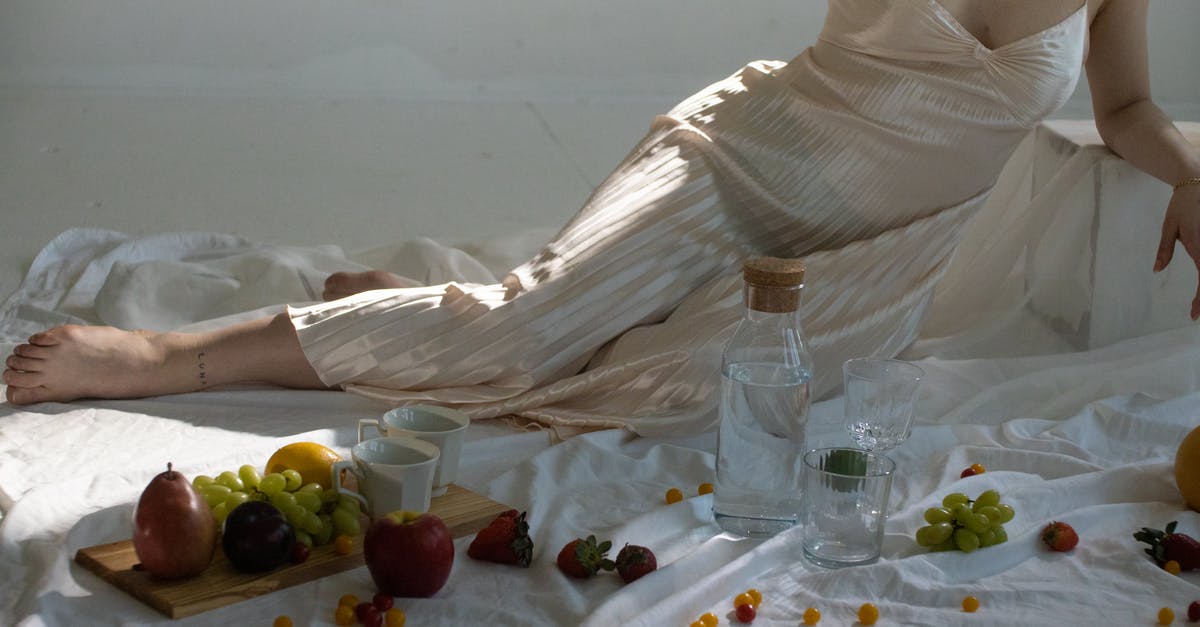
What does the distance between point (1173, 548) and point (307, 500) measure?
92 cm

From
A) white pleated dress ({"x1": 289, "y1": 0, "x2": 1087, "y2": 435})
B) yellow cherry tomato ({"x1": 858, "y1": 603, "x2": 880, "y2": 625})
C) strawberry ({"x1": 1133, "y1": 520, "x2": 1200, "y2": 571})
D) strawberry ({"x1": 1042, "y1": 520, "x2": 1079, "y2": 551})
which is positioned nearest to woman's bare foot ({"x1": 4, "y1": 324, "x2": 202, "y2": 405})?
white pleated dress ({"x1": 289, "y1": 0, "x2": 1087, "y2": 435})

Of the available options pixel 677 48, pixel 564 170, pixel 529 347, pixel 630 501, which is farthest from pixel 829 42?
pixel 677 48

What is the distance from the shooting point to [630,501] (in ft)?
5.45

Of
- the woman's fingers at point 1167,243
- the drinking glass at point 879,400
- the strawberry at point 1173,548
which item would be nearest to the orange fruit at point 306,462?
the drinking glass at point 879,400

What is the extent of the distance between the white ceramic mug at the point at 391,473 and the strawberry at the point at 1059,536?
67cm

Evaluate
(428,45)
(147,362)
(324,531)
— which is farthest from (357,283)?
(428,45)

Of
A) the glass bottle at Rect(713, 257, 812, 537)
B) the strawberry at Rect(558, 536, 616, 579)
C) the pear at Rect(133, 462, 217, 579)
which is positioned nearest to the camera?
the pear at Rect(133, 462, 217, 579)

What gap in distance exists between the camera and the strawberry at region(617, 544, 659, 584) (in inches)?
55.9

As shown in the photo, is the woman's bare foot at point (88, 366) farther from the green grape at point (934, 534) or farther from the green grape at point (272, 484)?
the green grape at point (934, 534)

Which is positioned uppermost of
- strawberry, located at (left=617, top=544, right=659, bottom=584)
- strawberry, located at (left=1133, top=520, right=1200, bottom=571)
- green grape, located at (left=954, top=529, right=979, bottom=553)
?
strawberry, located at (left=617, top=544, right=659, bottom=584)

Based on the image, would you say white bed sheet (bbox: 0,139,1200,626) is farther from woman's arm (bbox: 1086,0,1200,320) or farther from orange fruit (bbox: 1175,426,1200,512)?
woman's arm (bbox: 1086,0,1200,320)

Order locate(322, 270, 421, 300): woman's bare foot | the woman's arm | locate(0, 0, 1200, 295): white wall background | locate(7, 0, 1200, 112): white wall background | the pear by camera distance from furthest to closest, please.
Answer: locate(7, 0, 1200, 112): white wall background → locate(0, 0, 1200, 295): white wall background → locate(322, 270, 421, 300): woman's bare foot → the woman's arm → the pear

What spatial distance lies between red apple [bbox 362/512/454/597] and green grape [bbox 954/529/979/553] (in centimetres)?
54

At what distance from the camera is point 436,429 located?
161cm
